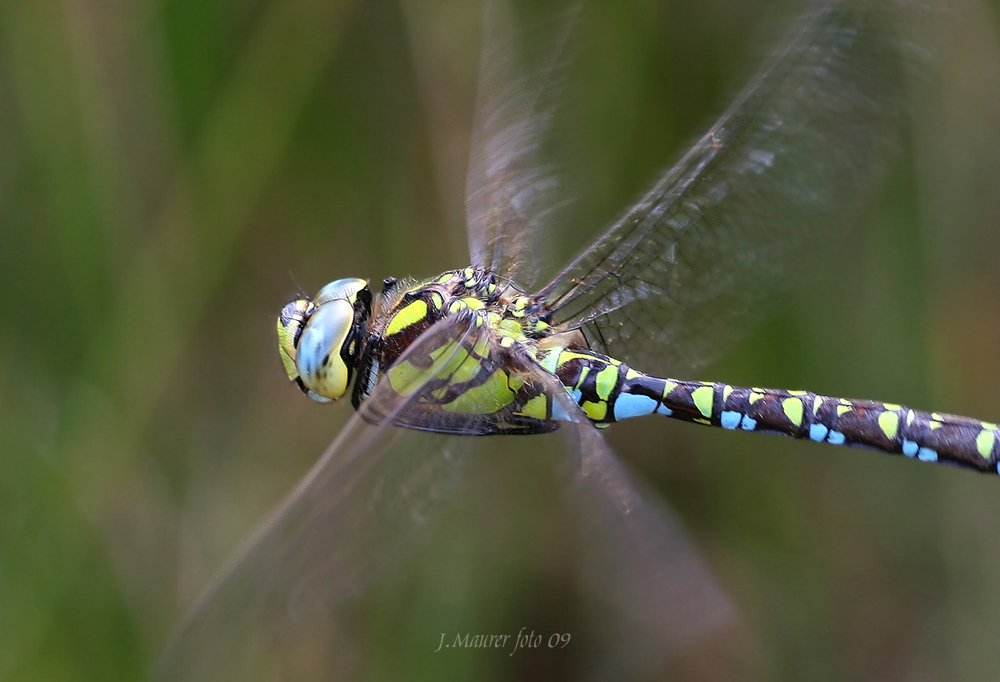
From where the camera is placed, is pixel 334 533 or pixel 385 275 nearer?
pixel 334 533

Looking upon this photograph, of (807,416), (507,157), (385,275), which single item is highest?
(507,157)

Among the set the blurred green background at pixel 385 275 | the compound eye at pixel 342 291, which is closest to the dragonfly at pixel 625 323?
the compound eye at pixel 342 291

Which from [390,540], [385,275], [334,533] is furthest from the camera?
[385,275]

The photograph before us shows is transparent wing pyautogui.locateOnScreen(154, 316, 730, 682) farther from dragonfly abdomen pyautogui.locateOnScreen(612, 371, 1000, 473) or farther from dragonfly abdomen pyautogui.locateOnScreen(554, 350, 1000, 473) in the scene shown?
dragonfly abdomen pyautogui.locateOnScreen(612, 371, 1000, 473)

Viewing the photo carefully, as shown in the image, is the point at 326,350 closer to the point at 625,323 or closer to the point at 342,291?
the point at 342,291

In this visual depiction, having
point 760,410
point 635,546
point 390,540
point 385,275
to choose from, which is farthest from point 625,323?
→ point 385,275

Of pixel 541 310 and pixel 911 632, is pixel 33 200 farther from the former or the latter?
pixel 911 632

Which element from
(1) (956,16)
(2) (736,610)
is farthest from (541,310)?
(1) (956,16)
